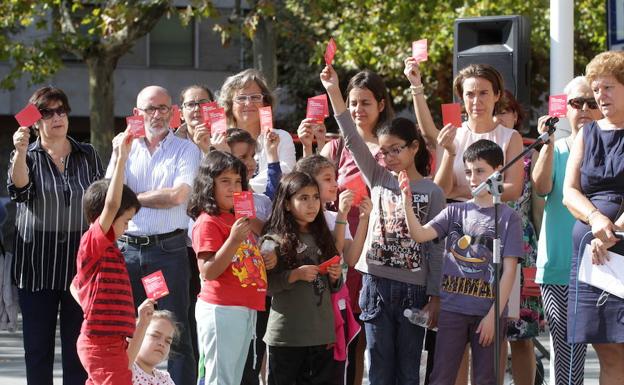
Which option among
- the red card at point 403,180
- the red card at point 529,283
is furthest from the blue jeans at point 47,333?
the red card at point 529,283

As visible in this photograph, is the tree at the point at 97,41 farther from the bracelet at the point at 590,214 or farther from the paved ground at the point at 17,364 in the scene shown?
the bracelet at the point at 590,214

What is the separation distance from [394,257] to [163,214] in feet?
4.80

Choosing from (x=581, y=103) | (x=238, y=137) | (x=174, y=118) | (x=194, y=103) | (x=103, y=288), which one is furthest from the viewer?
(x=194, y=103)

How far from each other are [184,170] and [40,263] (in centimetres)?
103

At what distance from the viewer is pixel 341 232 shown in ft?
22.4

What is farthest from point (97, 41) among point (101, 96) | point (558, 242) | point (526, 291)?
point (558, 242)

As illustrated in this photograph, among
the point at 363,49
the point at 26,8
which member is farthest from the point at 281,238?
the point at 363,49

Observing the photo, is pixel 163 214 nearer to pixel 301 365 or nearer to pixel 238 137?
pixel 238 137

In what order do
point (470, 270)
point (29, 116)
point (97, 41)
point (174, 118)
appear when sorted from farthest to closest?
point (97, 41) → point (174, 118) → point (29, 116) → point (470, 270)

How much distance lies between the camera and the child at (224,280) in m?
6.50

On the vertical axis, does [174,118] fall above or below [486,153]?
above

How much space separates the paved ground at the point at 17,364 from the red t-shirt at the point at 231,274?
3092mm

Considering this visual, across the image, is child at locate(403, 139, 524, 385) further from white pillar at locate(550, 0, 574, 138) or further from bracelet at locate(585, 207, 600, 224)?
white pillar at locate(550, 0, 574, 138)

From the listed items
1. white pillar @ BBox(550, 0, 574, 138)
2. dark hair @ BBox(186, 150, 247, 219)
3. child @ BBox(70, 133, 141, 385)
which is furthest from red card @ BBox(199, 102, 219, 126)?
white pillar @ BBox(550, 0, 574, 138)
